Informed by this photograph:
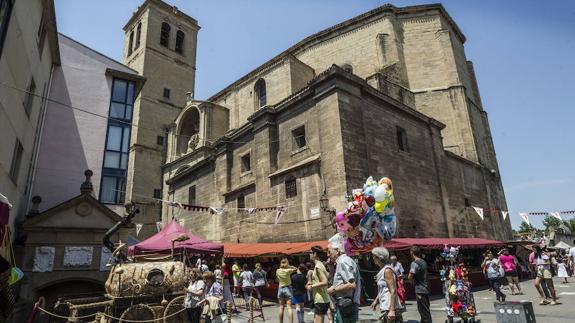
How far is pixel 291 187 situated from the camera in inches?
628

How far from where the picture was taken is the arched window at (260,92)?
2636 cm

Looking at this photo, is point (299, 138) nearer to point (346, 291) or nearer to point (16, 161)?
point (16, 161)

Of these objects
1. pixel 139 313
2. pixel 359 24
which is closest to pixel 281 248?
pixel 139 313

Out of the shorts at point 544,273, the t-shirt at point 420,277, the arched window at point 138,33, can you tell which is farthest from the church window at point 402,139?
the arched window at point 138,33

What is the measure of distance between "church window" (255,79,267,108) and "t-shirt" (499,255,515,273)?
18.9 meters

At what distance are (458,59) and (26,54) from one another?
2675 cm

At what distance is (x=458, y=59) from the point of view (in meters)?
25.8

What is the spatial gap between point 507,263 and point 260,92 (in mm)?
20428

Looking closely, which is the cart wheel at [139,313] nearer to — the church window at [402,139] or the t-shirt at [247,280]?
the t-shirt at [247,280]

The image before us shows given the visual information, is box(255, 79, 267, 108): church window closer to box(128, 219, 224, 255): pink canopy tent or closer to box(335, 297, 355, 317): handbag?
box(128, 219, 224, 255): pink canopy tent

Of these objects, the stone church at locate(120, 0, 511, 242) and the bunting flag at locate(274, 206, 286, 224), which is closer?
the stone church at locate(120, 0, 511, 242)

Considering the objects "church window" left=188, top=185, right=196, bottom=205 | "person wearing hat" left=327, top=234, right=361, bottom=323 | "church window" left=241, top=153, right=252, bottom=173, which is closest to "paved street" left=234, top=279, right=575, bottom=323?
"person wearing hat" left=327, top=234, right=361, bottom=323

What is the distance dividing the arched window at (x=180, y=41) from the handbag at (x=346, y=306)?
41816 millimetres

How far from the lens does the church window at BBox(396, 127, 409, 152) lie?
17.6 m
